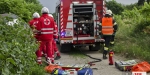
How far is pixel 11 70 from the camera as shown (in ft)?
11.8

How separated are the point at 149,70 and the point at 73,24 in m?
5.46

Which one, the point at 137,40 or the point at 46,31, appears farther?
the point at 137,40

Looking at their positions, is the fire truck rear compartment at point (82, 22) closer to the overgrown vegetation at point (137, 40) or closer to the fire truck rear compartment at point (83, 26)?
the fire truck rear compartment at point (83, 26)

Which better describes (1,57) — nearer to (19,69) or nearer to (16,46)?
(19,69)

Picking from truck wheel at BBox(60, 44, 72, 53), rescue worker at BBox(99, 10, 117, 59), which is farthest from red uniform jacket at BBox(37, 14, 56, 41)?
truck wheel at BBox(60, 44, 72, 53)

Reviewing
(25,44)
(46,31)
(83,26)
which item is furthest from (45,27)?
(83,26)

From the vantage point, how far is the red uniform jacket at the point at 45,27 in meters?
8.89

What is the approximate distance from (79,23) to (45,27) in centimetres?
404

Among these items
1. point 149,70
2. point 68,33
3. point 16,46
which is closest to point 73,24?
point 68,33

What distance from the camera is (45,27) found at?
8930mm

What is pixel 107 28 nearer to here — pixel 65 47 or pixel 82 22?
pixel 82 22

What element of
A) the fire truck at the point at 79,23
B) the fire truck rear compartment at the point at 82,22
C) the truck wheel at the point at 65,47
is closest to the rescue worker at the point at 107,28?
the fire truck at the point at 79,23

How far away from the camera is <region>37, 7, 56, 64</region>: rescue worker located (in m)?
8.91

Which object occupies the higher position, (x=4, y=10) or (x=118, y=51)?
(x=4, y=10)
